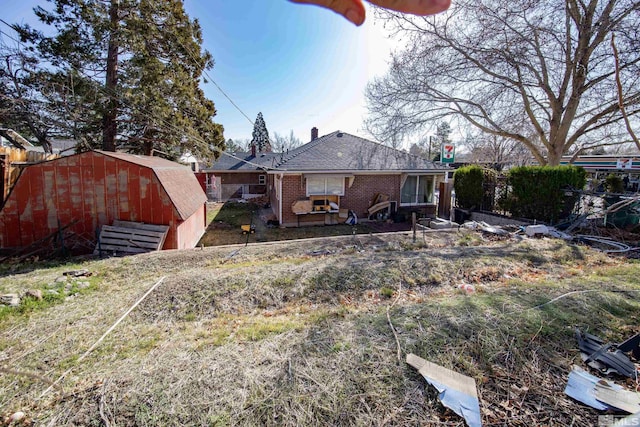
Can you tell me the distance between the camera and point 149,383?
2.21 metres

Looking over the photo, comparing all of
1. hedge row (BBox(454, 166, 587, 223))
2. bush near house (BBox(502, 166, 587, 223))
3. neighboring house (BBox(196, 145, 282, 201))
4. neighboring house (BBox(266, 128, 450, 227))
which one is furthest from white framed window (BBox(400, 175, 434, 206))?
neighboring house (BBox(196, 145, 282, 201))

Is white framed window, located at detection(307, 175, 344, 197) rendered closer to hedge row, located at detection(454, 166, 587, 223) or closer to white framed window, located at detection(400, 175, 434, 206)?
white framed window, located at detection(400, 175, 434, 206)

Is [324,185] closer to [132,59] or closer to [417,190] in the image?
[417,190]

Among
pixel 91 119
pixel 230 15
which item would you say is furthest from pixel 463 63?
pixel 91 119

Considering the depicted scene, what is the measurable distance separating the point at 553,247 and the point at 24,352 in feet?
32.1

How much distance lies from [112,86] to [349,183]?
12.0 metres

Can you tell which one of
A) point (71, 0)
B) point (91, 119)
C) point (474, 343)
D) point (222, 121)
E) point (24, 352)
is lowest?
point (24, 352)

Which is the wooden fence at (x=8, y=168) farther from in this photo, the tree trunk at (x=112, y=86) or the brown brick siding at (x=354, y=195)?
the brown brick siding at (x=354, y=195)

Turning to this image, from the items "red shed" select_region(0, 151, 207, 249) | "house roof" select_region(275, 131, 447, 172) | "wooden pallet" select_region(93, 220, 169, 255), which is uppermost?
"house roof" select_region(275, 131, 447, 172)

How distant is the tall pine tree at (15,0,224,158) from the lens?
11.5 meters

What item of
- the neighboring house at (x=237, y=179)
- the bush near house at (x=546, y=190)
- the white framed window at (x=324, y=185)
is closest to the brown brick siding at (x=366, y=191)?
the white framed window at (x=324, y=185)

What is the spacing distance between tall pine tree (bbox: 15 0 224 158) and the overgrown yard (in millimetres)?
9808

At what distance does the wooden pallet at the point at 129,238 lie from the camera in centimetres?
691

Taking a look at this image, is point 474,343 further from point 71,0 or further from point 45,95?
point 71,0
